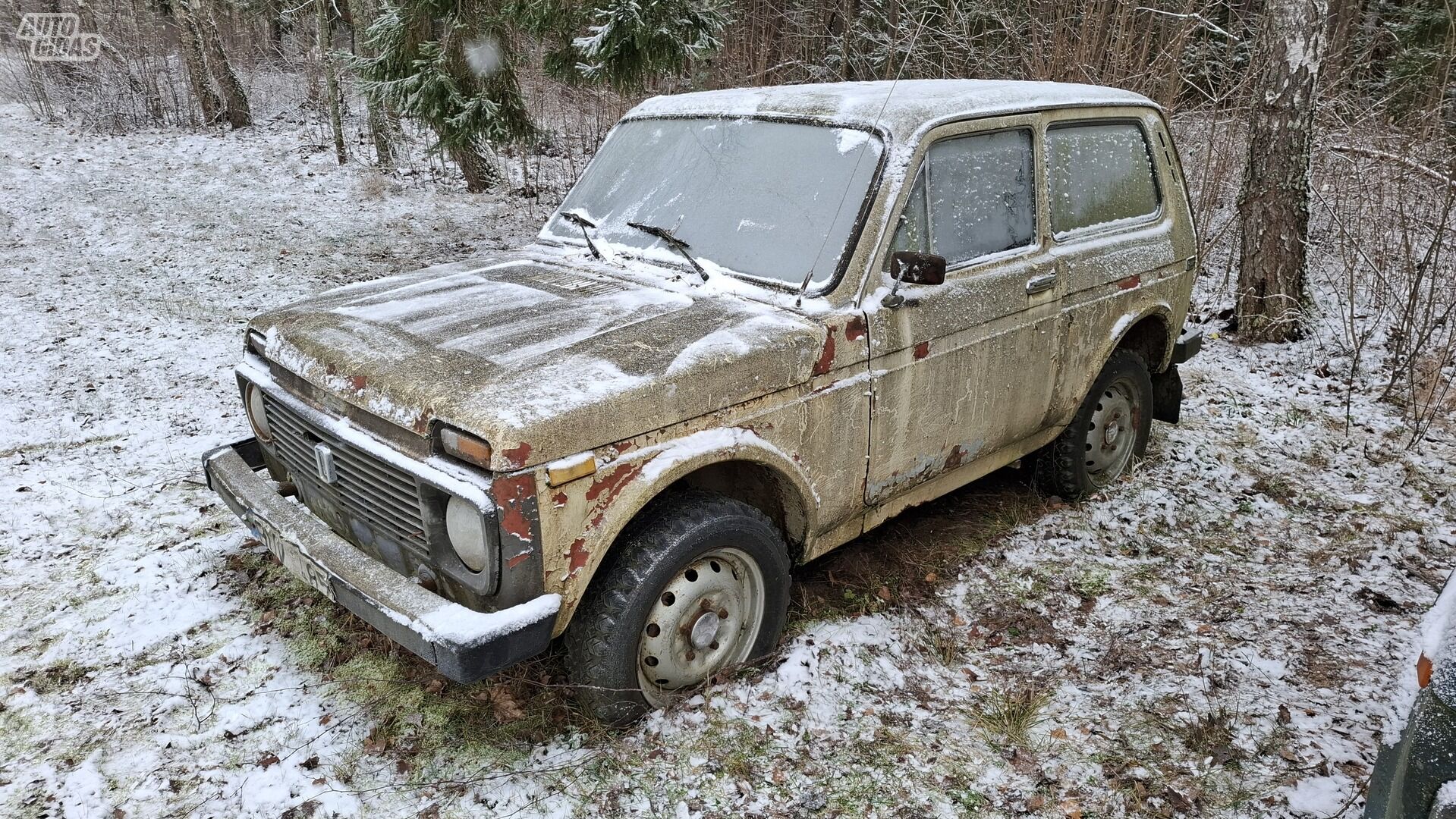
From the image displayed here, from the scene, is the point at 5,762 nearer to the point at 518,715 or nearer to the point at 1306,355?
the point at 518,715

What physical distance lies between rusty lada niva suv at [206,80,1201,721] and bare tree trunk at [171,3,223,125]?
44.4ft

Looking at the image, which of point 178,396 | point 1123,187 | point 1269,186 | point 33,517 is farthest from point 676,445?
point 1269,186

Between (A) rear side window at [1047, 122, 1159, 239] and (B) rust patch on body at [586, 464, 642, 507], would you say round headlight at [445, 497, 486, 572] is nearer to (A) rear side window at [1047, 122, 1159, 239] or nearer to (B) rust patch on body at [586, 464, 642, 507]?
(B) rust patch on body at [586, 464, 642, 507]

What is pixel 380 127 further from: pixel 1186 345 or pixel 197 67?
pixel 1186 345

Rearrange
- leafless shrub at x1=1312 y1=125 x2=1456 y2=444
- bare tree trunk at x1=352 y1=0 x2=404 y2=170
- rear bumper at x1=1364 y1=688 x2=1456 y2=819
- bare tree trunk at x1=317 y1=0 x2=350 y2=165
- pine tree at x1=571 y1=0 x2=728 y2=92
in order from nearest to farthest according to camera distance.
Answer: rear bumper at x1=1364 y1=688 x2=1456 y2=819, leafless shrub at x1=1312 y1=125 x2=1456 y2=444, pine tree at x1=571 y1=0 x2=728 y2=92, bare tree trunk at x1=317 y1=0 x2=350 y2=165, bare tree trunk at x1=352 y1=0 x2=404 y2=170

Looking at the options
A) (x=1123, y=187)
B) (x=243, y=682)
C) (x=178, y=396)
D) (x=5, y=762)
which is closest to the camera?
(x=5, y=762)

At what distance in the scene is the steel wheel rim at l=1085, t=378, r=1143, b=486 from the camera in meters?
4.66

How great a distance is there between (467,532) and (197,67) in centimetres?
1529

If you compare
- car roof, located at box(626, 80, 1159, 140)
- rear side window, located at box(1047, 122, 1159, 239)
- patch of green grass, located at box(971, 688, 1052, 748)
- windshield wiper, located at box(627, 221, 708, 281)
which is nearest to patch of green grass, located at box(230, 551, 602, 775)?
patch of green grass, located at box(971, 688, 1052, 748)

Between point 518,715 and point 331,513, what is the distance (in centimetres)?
95

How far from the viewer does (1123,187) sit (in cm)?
432

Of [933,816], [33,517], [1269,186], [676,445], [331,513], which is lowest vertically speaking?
[933,816]

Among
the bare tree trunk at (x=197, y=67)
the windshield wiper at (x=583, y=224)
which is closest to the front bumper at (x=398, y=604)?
the windshield wiper at (x=583, y=224)

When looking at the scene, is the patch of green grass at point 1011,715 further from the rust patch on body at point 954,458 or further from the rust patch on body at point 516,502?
the rust patch on body at point 516,502
